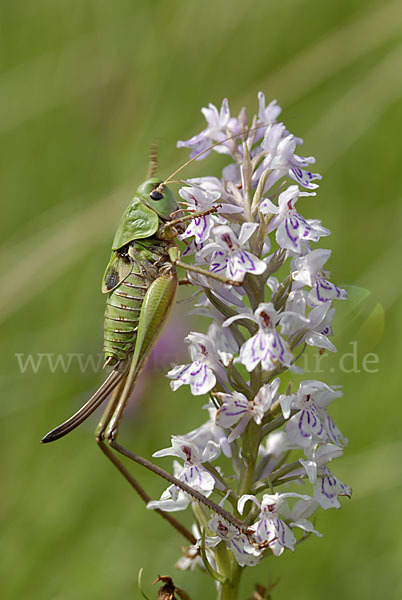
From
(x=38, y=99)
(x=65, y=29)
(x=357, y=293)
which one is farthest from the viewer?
(x=65, y=29)

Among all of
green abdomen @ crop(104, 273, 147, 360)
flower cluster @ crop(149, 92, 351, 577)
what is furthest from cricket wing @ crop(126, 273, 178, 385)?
flower cluster @ crop(149, 92, 351, 577)

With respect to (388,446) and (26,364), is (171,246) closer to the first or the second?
(388,446)

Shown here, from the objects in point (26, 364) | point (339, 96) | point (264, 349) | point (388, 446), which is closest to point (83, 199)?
point (26, 364)

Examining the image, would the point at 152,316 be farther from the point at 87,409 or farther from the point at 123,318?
the point at 87,409

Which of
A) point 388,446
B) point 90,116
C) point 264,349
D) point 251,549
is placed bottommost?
point 388,446

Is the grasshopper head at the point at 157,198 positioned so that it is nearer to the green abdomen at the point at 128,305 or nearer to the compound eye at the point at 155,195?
the compound eye at the point at 155,195

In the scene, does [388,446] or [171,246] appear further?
[388,446]

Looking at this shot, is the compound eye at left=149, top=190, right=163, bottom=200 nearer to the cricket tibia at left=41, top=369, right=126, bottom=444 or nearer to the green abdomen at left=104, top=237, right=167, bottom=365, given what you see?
the green abdomen at left=104, top=237, right=167, bottom=365
